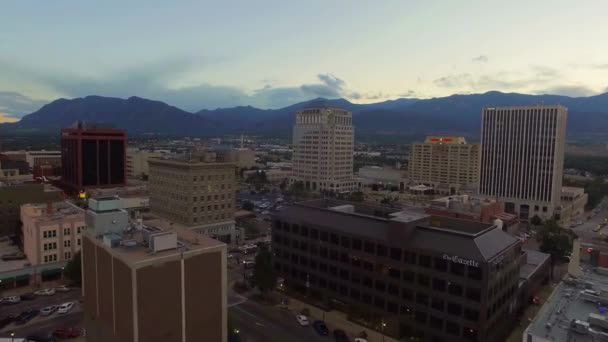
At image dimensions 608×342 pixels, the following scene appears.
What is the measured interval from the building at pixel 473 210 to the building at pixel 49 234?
68012mm

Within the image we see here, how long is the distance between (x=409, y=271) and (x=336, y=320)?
1356 centimetres

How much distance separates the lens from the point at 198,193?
9119 centimetres

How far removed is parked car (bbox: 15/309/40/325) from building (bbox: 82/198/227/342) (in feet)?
63.9

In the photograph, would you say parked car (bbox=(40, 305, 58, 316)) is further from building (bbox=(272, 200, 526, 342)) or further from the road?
building (bbox=(272, 200, 526, 342))

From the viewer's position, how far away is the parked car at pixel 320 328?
53.0 m

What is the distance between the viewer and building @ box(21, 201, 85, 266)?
6688 cm

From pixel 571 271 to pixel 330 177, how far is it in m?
126

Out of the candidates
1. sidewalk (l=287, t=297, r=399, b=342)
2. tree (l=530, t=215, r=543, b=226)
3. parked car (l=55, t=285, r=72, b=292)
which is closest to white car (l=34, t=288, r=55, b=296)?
parked car (l=55, t=285, r=72, b=292)

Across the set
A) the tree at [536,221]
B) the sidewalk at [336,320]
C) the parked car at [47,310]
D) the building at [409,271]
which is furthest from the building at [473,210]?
the parked car at [47,310]

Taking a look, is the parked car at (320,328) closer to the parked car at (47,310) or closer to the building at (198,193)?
the parked car at (47,310)

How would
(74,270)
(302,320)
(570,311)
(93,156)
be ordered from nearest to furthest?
1. (570,311)
2. (302,320)
3. (74,270)
4. (93,156)

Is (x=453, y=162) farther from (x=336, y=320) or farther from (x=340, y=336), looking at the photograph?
(x=340, y=336)

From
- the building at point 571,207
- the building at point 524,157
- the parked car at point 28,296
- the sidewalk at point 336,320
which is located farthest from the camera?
the building at point 524,157

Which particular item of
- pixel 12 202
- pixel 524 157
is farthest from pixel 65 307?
pixel 524 157
